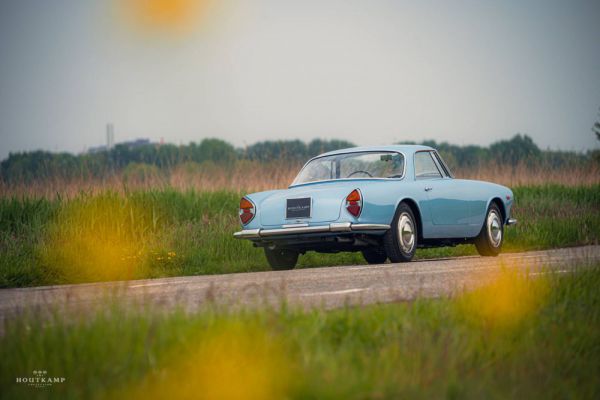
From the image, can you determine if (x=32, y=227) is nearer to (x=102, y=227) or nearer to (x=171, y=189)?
(x=102, y=227)

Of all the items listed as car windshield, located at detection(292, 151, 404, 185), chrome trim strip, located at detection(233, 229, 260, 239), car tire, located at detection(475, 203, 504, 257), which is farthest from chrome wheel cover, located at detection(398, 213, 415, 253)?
car tire, located at detection(475, 203, 504, 257)

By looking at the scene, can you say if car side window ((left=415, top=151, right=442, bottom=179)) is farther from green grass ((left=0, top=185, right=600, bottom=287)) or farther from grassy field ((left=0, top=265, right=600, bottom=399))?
grassy field ((left=0, top=265, right=600, bottom=399))

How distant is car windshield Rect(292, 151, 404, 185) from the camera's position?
1223 centimetres

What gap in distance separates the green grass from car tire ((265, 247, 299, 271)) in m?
0.56

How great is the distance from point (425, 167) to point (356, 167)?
1.07 m

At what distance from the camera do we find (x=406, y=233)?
1181 centimetres

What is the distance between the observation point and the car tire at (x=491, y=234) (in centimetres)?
1378

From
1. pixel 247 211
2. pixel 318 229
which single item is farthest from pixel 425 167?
pixel 247 211

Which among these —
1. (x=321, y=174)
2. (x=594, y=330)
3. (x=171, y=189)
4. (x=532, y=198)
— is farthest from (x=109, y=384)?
(x=532, y=198)

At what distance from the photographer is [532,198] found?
70.0ft

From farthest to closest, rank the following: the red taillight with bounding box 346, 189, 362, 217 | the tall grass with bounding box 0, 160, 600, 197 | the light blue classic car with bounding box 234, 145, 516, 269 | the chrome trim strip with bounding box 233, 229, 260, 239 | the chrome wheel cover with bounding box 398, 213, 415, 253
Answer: the tall grass with bounding box 0, 160, 600, 197 < the chrome wheel cover with bounding box 398, 213, 415, 253 < the chrome trim strip with bounding box 233, 229, 260, 239 < the light blue classic car with bounding box 234, 145, 516, 269 < the red taillight with bounding box 346, 189, 362, 217

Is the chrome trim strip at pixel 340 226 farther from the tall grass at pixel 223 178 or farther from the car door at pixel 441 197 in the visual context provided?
the tall grass at pixel 223 178

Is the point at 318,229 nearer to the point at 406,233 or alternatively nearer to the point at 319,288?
the point at 406,233

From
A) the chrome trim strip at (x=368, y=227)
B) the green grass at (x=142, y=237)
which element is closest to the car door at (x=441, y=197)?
the chrome trim strip at (x=368, y=227)
